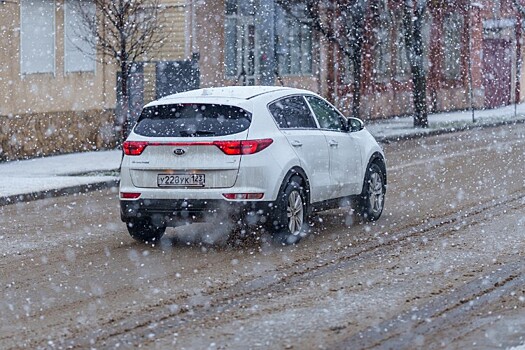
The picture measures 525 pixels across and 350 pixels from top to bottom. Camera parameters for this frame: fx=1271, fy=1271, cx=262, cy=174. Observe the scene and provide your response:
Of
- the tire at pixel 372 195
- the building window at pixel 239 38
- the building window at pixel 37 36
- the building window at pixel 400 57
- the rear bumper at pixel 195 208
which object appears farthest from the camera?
the building window at pixel 400 57

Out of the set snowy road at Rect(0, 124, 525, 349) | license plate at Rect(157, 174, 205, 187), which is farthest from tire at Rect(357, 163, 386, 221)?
license plate at Rect(157, 174, 205, 187)

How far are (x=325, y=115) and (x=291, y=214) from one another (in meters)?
1.64

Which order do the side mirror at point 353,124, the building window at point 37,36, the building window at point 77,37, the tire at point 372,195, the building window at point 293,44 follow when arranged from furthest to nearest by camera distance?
the building window at point 293,44 → the building window at point 77,37 → the building window at point 37,36 → the tire at point 372,195 → the side mirror at point 353,124

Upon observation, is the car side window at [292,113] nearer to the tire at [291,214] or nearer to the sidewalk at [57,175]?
the tire at [291,214]

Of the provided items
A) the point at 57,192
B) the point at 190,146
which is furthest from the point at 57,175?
the point at 190,146

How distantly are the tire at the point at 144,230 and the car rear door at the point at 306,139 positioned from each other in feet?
5.03

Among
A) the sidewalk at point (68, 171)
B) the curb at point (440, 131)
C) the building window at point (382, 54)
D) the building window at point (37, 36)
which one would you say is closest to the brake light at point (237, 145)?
the sidewalk at point (68, 171)

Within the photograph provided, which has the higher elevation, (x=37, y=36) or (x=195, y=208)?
(x=37, y=36)

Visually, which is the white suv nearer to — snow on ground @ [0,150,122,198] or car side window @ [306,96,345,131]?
car side window @ [306,96,345,131]

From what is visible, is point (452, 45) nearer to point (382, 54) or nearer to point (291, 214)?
point (382, 54)

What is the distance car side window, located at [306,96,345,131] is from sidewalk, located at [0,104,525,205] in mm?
5136

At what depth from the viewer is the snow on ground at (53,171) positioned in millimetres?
17773

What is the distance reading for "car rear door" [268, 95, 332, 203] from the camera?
39.5 ft

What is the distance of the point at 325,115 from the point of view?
13.1m
